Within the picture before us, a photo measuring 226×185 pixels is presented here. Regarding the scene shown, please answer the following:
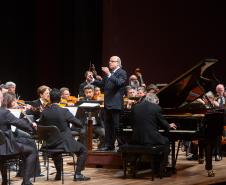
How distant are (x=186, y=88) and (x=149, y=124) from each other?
78 centimetres

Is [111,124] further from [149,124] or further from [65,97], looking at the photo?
[65,97]

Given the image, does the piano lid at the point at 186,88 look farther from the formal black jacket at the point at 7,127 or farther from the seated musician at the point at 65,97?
the seated musician at the point at 65,97

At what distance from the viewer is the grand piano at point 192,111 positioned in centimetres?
711

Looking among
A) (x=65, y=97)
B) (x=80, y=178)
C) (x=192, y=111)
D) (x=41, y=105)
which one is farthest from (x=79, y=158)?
(x=65, y=97)

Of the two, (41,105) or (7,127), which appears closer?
(7,127)

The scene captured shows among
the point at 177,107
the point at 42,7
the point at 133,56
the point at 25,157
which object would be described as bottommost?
the point at 25,157

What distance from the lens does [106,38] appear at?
13.8 meters

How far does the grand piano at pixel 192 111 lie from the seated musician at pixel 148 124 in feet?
0.73

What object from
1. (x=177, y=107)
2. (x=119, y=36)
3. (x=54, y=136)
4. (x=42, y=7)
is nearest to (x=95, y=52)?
(x=119, y=36)

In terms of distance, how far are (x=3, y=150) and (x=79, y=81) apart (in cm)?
784

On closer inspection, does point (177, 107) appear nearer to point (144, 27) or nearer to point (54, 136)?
point (54, 136)

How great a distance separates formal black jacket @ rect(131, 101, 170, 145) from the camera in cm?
698

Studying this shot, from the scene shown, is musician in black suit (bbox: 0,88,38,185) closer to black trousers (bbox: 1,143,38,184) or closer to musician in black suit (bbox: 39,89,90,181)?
black trousers (bbox: 1,143,38,184)

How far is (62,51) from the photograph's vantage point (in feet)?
45.8
